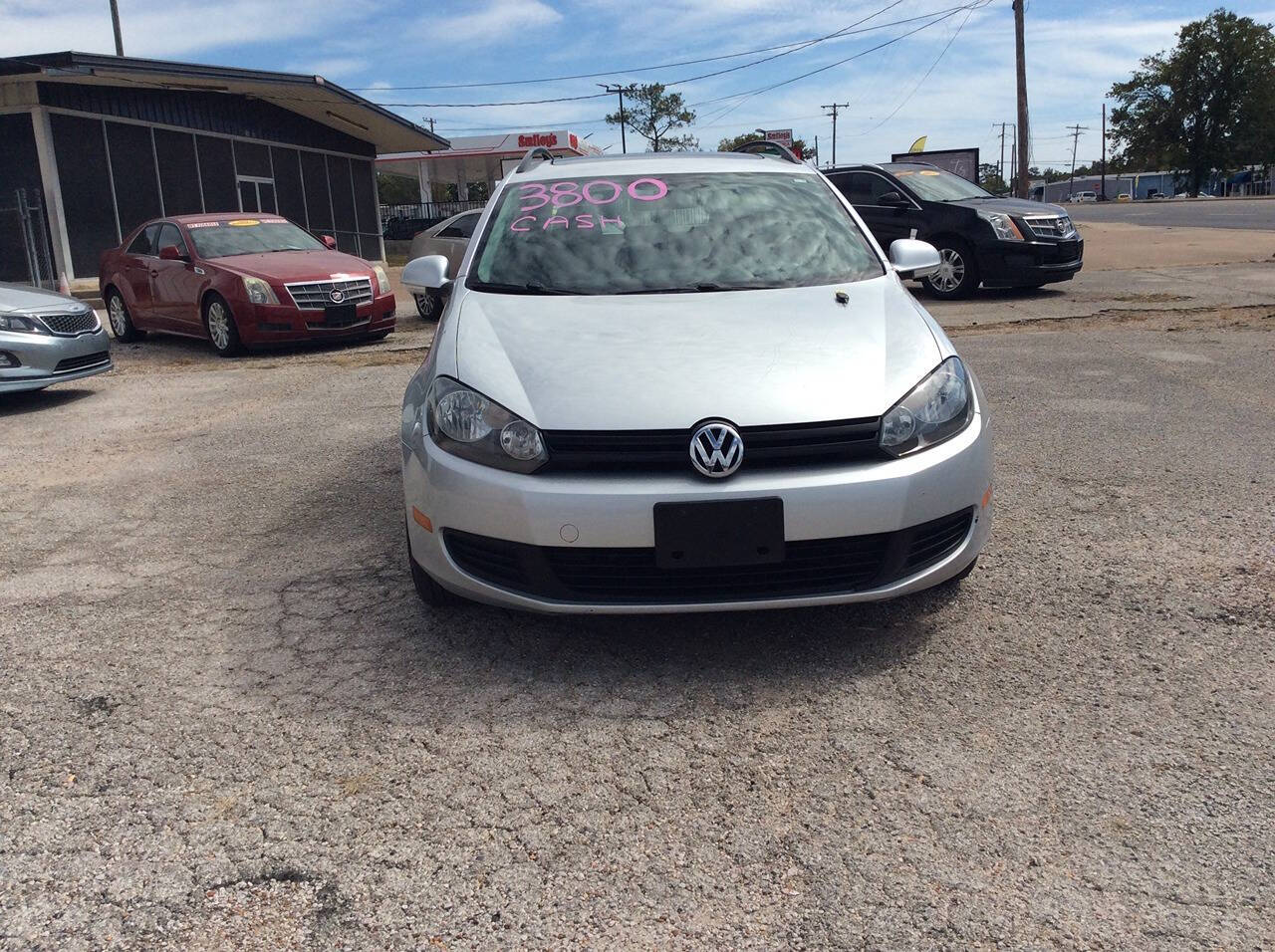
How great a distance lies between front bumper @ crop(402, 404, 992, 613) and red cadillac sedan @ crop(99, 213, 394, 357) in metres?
8.22

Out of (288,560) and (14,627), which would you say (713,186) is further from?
(14,627)

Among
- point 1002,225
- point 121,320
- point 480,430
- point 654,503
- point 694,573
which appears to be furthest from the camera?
point 121,320

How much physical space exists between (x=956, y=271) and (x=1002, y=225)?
724mm

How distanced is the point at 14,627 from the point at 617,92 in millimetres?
68686

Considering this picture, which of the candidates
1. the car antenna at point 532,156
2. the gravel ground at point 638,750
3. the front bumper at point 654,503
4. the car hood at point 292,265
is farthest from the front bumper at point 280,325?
the front bumper at point 654,503

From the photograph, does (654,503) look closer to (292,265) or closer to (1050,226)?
(292,265)

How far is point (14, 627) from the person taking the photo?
3.63m

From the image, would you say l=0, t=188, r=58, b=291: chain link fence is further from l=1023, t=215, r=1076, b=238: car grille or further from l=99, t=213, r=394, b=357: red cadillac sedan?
l=1023, t=215, r=1076, b=238: car grille

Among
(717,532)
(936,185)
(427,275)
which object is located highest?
(936,185)

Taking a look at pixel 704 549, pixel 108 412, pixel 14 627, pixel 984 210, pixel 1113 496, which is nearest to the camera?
pixel 704 549

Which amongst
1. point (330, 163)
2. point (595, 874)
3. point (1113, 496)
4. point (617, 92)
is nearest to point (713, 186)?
point (1113, 496)

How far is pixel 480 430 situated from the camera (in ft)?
10.3

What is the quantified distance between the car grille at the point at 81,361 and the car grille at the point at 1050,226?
977cm

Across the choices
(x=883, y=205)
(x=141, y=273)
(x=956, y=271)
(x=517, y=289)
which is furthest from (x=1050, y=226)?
(x=141, y=273)
